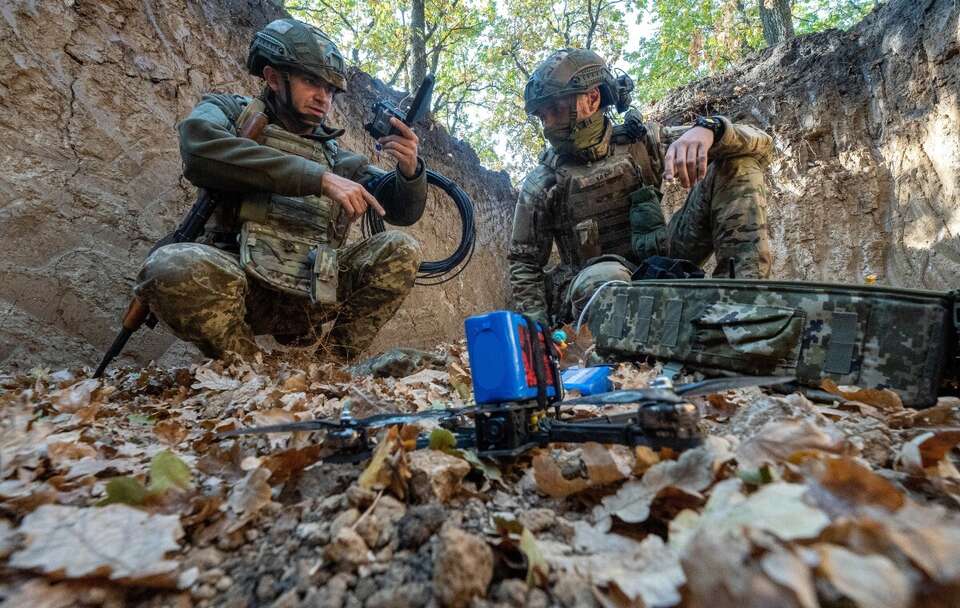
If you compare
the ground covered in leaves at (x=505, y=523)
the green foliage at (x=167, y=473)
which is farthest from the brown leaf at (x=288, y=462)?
the green foliage at (x=167, y=473)

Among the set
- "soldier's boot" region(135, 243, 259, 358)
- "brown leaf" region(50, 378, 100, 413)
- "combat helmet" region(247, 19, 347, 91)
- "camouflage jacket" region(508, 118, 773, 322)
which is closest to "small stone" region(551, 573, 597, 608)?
"brown leaf" region(50, 378, 100, 413)

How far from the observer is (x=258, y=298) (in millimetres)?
2635

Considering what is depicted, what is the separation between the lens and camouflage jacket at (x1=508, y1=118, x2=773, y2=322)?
10.7ft

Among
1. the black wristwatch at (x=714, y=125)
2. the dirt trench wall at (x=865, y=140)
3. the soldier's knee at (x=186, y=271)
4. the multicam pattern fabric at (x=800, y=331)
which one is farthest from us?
the dirt trench wall at (x=865, y=140)

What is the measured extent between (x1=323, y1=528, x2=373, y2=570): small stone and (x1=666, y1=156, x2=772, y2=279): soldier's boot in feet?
7.86

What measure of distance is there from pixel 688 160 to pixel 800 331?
112 centimetres

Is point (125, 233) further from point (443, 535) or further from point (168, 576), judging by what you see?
point (443, 535)

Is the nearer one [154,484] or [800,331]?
[154,484]

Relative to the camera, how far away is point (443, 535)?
54 cm

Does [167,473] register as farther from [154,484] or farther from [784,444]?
[784,444]

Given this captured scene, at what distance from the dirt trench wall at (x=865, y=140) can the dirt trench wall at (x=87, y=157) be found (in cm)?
590

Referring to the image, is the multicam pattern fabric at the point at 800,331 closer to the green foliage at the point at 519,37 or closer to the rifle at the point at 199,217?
the rifle at the point at 199,217

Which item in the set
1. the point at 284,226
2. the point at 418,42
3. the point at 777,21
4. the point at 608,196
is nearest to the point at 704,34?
the point at 777,21

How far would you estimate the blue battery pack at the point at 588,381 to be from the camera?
1396mm
